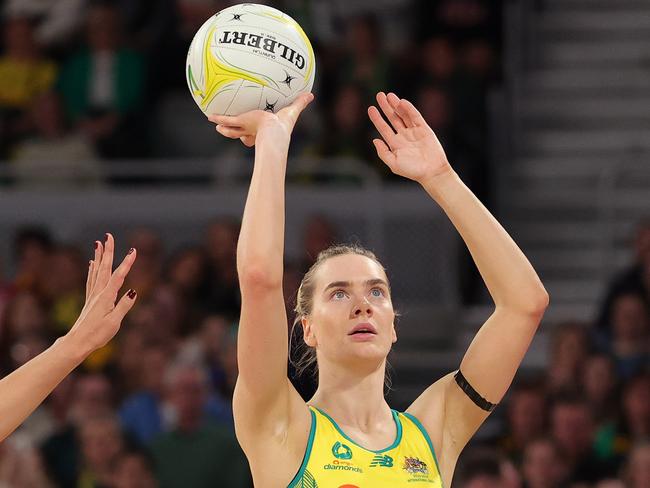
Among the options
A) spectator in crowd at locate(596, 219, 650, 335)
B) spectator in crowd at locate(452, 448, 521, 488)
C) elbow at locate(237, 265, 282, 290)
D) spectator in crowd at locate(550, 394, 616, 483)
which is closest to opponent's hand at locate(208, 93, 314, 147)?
elbow at locate(237, 265, 282, 290)

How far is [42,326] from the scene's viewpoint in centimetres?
958

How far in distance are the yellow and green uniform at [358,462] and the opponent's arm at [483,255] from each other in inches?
10.9

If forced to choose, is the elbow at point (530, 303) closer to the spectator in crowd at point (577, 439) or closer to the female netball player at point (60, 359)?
the female netball player at point (60, 359)

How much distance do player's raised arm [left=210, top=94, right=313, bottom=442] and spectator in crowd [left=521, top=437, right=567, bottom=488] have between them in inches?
146

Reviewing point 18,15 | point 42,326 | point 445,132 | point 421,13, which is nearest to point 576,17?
point 421,13

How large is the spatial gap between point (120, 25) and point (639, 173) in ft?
13.9

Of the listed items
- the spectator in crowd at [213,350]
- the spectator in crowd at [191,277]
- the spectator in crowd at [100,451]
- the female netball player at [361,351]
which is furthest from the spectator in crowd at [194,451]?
the female netball player at [361,351]

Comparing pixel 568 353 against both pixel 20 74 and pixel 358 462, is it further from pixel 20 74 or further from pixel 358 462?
pixel 20 74

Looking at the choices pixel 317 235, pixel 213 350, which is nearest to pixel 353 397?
pixel 213 350

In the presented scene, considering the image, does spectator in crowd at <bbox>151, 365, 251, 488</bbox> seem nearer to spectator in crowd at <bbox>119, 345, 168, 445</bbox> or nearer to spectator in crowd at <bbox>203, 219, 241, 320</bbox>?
spectator in crowd at <bbox>119, 345, 168, 445</bbox>

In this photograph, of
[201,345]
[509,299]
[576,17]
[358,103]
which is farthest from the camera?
[576,17]

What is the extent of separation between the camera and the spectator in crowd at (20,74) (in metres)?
11.6

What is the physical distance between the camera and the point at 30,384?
424 cm

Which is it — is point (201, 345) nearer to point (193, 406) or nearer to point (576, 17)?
point (193, 406)
